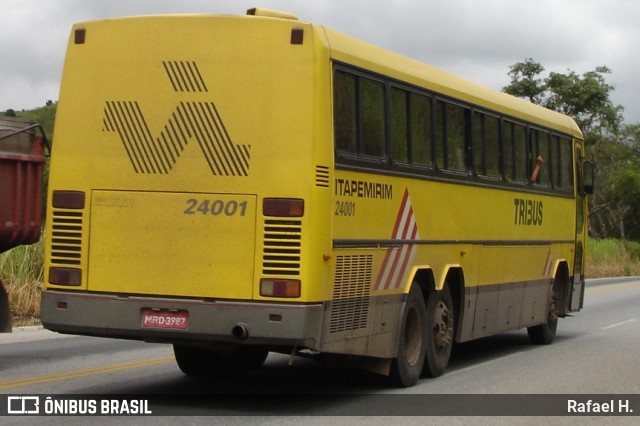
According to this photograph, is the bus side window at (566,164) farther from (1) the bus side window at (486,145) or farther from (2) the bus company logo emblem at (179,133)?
(2) the bus company logo emblem at (179,133)

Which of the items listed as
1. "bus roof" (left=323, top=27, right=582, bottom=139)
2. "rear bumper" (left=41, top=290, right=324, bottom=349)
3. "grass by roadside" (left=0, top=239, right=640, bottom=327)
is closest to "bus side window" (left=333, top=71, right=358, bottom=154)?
"bus roof" (left=323, top=27, right=582, bottom=139)

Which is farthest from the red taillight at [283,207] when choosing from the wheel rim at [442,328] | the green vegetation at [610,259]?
the green vegetation at [610,259]

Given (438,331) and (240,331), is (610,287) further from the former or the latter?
(240,331)

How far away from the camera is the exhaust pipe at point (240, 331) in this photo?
10.1 meters

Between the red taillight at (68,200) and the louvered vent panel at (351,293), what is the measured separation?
2.33 metres

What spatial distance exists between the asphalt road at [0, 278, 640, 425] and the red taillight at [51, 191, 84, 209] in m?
1.83

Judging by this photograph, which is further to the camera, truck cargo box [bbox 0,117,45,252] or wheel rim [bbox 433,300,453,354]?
wheel rim [bbox 433,300,453,354]

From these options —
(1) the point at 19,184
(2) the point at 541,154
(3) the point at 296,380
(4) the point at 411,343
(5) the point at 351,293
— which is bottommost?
(3) the point at 296,380

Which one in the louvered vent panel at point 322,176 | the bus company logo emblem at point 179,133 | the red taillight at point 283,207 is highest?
the bus company logo emblem at point 179,133

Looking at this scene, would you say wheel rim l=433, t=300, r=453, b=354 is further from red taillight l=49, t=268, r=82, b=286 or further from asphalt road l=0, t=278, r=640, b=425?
red taillight l=49, t=268, r=82, b=286

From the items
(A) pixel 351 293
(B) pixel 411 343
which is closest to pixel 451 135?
(B) pixel 411 343

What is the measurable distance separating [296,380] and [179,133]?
138 inches

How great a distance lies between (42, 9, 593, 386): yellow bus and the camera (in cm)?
1027

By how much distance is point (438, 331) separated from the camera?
1339cm
